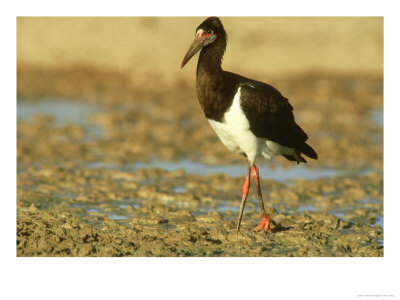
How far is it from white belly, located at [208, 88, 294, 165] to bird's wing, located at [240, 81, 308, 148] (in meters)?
0.05

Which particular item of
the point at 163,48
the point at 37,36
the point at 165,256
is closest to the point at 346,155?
the point at 165,256

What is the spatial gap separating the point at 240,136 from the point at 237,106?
0.97 feet

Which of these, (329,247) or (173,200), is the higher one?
(173,200)

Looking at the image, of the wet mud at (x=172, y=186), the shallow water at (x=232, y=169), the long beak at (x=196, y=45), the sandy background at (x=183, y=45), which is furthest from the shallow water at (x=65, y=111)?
the long beak at (x=196, y=45)

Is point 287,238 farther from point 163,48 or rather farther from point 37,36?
point 37,36

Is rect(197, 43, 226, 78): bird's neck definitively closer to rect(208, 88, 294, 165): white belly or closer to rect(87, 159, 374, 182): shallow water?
rect(208, 88, 294, 165): white belly

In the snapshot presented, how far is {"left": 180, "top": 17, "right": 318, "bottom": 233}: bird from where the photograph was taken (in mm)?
6137

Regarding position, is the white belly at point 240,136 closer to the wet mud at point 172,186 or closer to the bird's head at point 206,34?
the bird's head at point 206,34

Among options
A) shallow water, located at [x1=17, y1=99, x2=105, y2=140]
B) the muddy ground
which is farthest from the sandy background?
shallow water, located at [x1=17, y1=99, x2=105, y2=140]

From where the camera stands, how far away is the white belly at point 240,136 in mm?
6117

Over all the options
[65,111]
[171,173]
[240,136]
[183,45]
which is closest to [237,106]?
[240,136]

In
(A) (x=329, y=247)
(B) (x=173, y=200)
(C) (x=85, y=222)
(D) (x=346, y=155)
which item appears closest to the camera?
(A) (x=329, y=247)

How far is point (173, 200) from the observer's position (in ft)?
26.6

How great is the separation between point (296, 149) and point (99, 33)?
36.4 feet
